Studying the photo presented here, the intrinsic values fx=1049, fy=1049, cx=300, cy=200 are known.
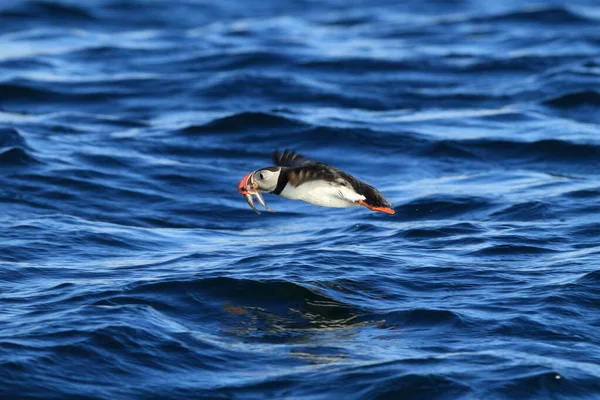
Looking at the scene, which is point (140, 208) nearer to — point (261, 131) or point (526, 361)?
point (261, 131)

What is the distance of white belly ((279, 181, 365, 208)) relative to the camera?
9195 millimetres

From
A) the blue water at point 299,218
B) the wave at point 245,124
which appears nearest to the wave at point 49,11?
the blue water at point 299,218

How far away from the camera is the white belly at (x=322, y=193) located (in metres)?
9.20

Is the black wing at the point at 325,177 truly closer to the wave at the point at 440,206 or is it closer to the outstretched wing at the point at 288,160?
the outstretched wing at the point at 288,160

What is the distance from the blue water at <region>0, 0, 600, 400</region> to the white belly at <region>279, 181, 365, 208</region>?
104 cm

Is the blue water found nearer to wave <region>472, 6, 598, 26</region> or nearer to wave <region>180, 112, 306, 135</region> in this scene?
wave <region>180, 112, 306, 135</region>

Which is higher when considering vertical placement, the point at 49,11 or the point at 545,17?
the point at 49,11

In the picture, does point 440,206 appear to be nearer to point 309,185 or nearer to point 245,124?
point 309,185

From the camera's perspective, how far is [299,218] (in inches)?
546

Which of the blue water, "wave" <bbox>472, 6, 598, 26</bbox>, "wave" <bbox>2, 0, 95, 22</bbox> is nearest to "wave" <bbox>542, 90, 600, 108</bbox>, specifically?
the blue water

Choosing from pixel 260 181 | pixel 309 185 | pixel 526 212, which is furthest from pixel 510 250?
pixel 260 181

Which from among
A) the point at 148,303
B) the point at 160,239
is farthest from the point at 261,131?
the point at 148,303

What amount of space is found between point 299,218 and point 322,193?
15.2ft

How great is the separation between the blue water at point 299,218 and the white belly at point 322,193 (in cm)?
104
